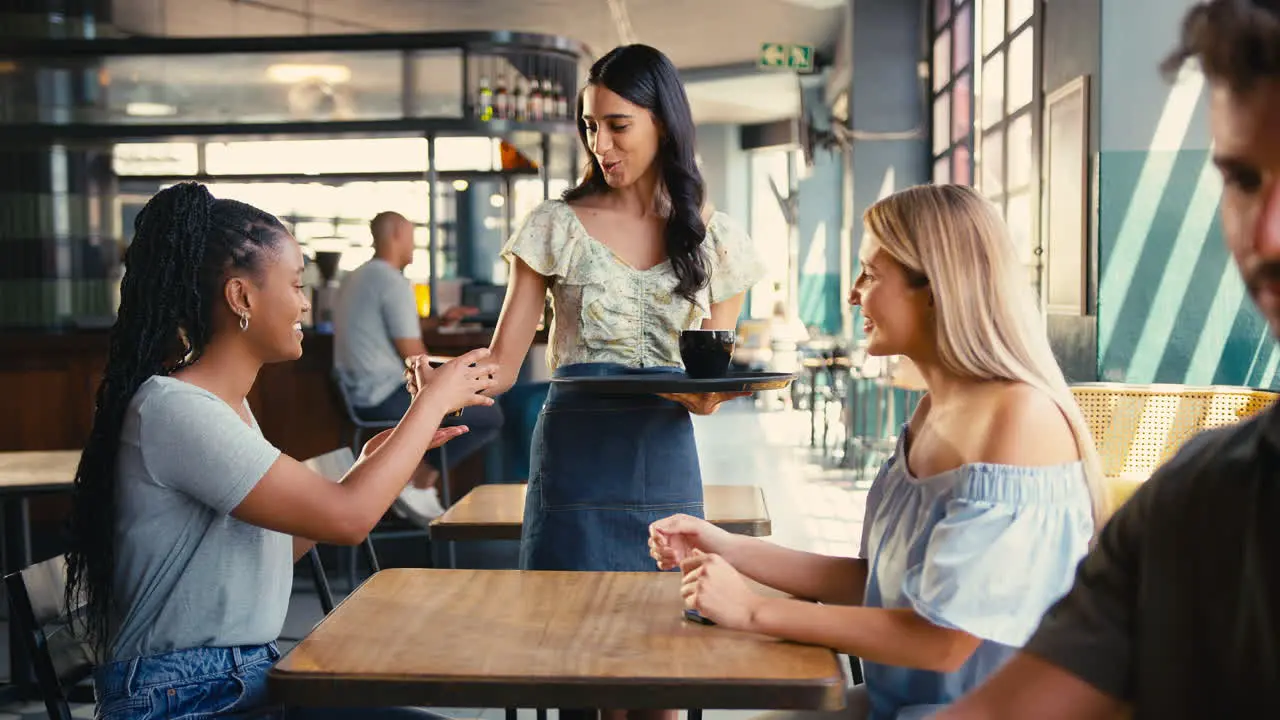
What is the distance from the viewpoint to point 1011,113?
283 inches

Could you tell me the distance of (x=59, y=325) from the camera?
771 centimetres

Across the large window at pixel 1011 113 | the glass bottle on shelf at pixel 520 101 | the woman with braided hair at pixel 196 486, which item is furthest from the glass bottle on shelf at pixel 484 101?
the woman with braided hair at pixel 196 486

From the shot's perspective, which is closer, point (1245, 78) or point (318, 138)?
point (1245, 78)


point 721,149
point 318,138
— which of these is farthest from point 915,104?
point 721,149

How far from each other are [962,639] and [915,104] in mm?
10008

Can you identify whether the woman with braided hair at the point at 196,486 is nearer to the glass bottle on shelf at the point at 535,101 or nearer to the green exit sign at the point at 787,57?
the glass bottle on shelf at the point at 535,101

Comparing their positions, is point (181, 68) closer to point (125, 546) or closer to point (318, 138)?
point (318, 138)

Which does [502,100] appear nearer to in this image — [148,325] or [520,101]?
[520,101]

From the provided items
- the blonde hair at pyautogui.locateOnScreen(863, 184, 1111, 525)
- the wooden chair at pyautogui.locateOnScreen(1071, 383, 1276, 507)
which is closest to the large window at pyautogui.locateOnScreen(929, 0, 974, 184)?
the wooden chair at pyautogui.locateOnScreen(1071, 383, 1276, 507)

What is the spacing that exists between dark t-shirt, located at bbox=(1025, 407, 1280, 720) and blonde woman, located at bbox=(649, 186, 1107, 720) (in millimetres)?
635

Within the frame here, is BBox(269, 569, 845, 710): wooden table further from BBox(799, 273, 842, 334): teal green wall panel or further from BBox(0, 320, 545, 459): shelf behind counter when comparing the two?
BBox(799, 273, 842, 334): teal green wall panel

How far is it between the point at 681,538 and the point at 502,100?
6.39 meters

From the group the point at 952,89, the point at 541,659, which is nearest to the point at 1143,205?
the point at 541,659

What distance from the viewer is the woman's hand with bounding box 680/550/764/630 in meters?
1.49
